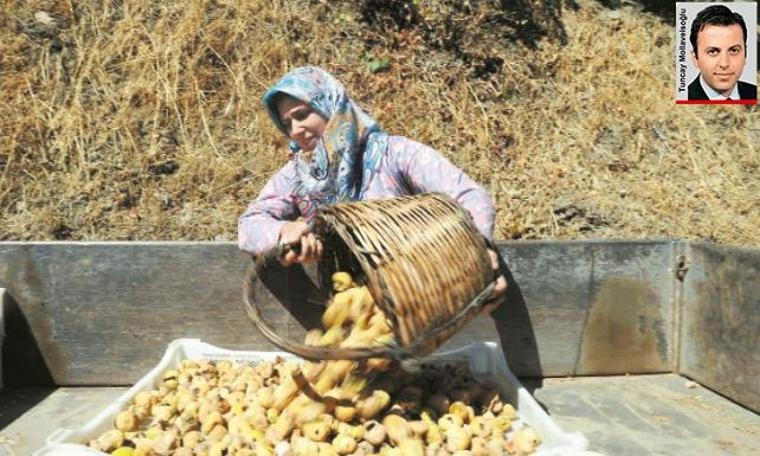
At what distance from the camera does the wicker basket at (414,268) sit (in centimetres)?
169

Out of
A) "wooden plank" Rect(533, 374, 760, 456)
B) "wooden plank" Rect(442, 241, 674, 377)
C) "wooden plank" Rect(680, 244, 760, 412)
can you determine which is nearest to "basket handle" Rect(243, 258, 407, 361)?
"wooden plank" Rect(533, 374, 760, 456)

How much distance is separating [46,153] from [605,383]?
290cm

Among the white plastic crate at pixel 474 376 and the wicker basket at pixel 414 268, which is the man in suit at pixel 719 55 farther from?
the wicker basket at pixel 414 268

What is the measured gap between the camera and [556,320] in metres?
2.57

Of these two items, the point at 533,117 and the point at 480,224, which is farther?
the point at 533,117

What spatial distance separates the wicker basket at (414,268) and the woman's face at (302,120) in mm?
432

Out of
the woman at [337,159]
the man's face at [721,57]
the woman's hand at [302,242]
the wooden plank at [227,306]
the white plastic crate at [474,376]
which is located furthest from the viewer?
the man's face at [721,57]

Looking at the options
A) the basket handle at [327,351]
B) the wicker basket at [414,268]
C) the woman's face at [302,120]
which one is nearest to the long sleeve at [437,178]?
the wicker basket at [414,268]

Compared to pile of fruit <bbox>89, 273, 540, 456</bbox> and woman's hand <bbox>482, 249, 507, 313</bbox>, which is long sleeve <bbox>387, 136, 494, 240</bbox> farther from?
pile of fruit <bbox>89, 273, 540, 456</bbox>

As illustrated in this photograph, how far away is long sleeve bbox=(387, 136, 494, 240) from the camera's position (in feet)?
6.77

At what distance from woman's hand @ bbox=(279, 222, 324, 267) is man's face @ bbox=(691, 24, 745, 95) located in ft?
12.1

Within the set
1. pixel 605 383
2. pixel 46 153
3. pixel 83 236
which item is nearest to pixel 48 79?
pixel 46 153

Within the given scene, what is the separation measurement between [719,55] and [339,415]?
405 centimetres

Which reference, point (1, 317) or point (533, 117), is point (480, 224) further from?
point (533, 117)
